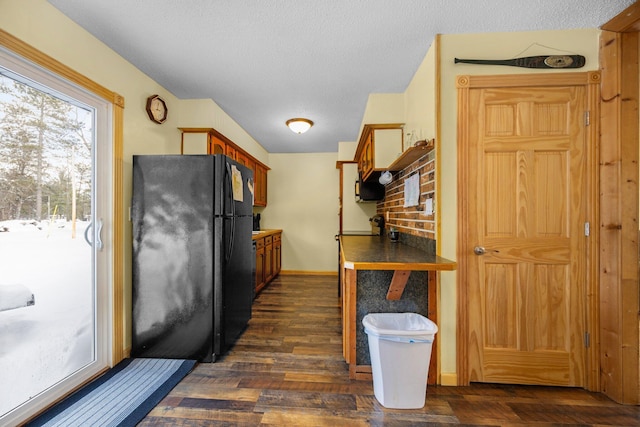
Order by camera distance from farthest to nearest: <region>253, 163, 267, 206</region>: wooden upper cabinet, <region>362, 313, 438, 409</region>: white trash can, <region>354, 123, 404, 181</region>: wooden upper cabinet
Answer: <region>253, 163, 267, 206</region>: wooden upper cabinet
<region>354, 123, 404, 181</region>: wooden upper cabinet
<region>362, 313, 438, 409</region>: white trash can

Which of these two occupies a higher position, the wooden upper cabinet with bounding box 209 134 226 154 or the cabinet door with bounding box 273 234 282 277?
the wooden upper cabinet with bounding box 209 134 226 154

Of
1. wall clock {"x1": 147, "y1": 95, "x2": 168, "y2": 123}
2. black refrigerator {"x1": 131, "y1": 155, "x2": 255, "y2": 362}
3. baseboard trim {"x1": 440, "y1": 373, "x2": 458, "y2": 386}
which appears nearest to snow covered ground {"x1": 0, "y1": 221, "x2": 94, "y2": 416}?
black refrigerator {"x1": 131, "y1": 155, "x2": 255, "y2": 362}

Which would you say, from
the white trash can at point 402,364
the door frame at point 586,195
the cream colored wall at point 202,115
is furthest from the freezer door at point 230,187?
the door frame at point 586,195

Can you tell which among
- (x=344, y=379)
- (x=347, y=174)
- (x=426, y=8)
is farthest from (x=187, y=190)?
(x=347, y=174)

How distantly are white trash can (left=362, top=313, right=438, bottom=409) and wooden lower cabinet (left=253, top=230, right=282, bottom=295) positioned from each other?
2.41m

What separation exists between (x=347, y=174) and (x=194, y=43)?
2696 millimetres

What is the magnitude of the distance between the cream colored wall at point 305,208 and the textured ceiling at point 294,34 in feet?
8.56

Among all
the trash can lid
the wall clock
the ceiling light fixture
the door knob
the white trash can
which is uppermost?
the ceiling light fixture

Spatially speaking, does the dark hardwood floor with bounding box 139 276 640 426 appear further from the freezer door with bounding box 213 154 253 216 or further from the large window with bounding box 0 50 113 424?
the freezer door with bounding box 213 154 253 216

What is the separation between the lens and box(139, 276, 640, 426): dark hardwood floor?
5.06 feet

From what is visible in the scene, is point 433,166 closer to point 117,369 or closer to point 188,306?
point 188,306

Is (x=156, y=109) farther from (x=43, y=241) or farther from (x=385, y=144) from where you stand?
(x=385, y=144)

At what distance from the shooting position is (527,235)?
182cm

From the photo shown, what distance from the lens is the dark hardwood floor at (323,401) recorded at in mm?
1542
